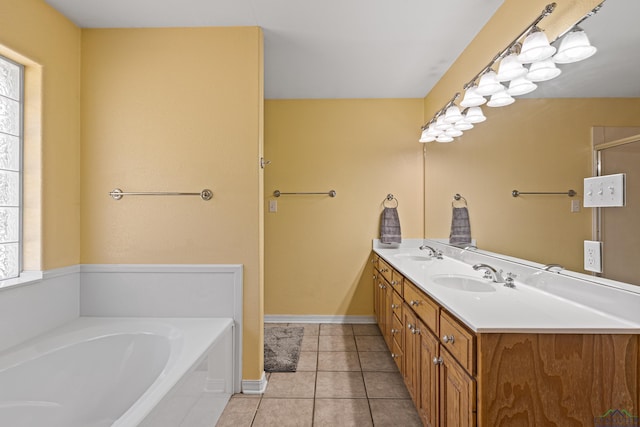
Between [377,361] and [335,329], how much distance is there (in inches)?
29.3

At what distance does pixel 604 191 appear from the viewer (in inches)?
48.8

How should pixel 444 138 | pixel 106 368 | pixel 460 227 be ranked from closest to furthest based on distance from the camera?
pixel 106 368, pixel 460 227, pixel 444 138

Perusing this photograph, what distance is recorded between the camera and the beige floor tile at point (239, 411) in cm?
180

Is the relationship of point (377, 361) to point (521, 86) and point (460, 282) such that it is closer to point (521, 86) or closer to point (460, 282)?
point (460, 282)

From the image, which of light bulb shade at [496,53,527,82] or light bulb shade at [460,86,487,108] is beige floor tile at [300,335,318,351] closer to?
light bulb shade at [460,86,487,108]

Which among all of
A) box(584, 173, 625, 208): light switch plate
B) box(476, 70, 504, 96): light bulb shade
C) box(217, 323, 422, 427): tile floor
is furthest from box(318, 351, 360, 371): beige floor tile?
box(476, 70, 504, 96): light bulb shade

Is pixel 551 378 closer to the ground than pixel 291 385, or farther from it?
farther from it

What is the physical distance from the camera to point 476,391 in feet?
3.57

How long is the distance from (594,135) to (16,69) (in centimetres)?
291

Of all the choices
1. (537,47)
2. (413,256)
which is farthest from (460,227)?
(537,47)

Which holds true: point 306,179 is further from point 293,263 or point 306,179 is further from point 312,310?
point 312,310

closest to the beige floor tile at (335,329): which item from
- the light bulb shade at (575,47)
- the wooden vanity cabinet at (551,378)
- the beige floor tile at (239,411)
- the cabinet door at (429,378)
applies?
the beige floor tile at (239,411)

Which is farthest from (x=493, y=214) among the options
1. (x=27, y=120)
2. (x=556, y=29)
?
(x=27, y=120)

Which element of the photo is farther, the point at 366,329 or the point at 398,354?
the point at 366,329
